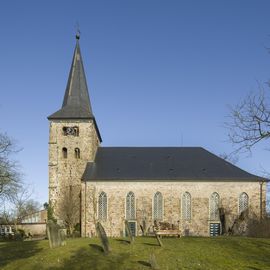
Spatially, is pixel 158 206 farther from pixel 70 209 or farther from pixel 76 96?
pixel 76 96

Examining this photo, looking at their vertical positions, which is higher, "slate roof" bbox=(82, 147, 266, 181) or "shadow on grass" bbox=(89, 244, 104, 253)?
"slate roof" bbox=(82, 147, 266, 181)

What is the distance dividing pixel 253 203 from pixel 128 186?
40.4 ft

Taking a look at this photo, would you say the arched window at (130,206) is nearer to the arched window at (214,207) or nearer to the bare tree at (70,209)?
the bare tree at (70,209)

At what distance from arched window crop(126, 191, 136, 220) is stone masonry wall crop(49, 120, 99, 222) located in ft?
17.6

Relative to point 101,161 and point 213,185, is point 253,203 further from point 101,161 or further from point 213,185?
point 101,161

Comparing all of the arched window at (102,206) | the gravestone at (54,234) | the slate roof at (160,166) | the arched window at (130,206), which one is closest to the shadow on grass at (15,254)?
Result: the gravestone at (54,234)

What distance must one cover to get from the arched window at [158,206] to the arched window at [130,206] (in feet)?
7.09

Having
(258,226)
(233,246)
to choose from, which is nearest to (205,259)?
(233,246)

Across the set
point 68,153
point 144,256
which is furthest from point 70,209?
point 144,256

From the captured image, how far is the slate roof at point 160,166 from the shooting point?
135 feet

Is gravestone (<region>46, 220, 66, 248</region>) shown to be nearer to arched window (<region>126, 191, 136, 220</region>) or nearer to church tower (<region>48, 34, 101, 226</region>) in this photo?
arched window (<region>126, 191, 136, 220</region>)

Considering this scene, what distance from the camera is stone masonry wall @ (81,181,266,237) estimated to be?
40.5 meters

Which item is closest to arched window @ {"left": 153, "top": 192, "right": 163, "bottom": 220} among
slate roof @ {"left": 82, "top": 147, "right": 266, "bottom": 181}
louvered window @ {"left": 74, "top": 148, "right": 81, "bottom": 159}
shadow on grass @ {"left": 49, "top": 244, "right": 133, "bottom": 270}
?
slate roof @ {"left": 82, "top": 147, "right": 266, "bottom": 181}

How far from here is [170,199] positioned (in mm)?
40750
